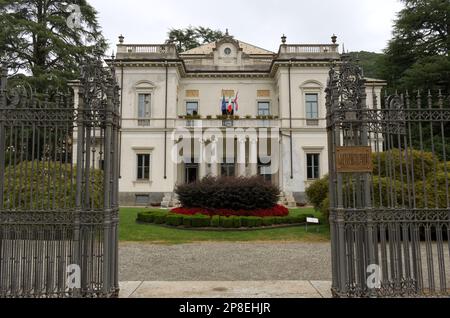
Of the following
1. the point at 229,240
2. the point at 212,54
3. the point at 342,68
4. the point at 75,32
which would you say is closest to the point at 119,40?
the point at 75,32

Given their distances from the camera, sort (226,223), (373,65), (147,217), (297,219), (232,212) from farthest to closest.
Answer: (373,65) < (147,217) < (232,212) < (297,219) < (226,223)

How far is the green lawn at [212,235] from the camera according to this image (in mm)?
13344

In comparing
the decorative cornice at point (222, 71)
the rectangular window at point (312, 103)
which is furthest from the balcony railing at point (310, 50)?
the rectangular window at point (312, 103)

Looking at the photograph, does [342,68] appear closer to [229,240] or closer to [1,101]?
[1,101]

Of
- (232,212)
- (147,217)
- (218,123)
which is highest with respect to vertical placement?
(218,123)

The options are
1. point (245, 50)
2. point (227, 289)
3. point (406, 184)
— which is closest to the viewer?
point (227, 289)

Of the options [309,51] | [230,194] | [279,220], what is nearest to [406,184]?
[279,220]

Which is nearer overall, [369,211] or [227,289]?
[369,211]

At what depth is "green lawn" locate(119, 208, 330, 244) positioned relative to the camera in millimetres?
13344

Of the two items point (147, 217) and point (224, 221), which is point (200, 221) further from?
point (147, 217)

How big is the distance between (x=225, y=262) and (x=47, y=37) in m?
22.5

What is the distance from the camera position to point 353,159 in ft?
18.4

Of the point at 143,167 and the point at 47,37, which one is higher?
the point at 47,37
